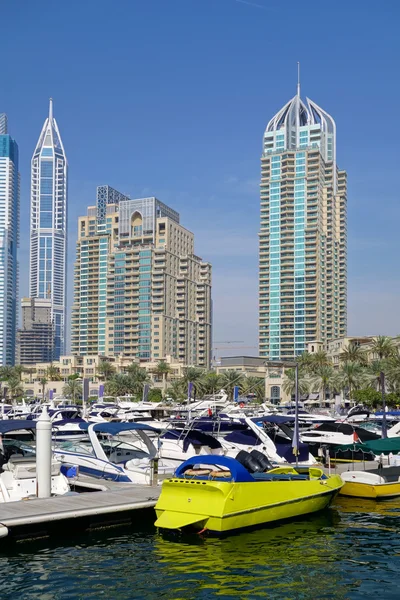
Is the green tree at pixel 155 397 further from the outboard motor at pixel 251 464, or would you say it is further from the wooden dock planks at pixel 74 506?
the wooden dock planks at pixel 74 506

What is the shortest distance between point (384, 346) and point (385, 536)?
80398 mm

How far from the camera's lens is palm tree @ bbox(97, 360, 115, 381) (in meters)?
160

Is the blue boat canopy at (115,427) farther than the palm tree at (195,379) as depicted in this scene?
No

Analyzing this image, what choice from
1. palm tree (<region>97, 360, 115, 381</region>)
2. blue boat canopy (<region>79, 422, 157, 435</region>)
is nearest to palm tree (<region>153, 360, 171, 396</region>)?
palm tree (<region>97, 360, 115, 381</region>)

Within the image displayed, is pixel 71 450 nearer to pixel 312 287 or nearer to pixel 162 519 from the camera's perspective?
pixel 162 519

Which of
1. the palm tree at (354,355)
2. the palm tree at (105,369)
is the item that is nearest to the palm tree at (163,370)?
the palm tree at (105,369)

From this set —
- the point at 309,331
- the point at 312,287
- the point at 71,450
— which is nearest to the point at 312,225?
the point at 312,287

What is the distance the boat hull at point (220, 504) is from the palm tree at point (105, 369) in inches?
5532

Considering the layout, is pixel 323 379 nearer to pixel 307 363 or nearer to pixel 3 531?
pixel 307 363

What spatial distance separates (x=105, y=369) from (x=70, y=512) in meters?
142

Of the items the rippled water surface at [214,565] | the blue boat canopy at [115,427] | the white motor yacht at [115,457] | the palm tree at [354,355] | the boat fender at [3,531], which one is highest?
the palm tree at [354,355]

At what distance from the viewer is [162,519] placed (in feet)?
66.6

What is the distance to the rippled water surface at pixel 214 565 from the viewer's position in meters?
15.5

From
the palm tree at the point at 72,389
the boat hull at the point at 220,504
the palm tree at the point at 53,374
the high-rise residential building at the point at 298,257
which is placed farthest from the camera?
the high-rise residential building at the point at 298,257
